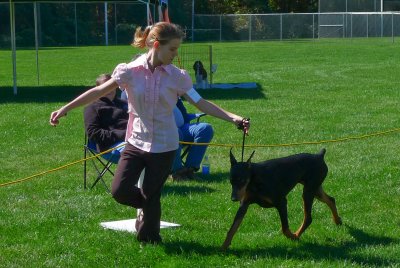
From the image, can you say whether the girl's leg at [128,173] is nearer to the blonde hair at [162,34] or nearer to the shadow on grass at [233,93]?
the blonde hair at [162,34]

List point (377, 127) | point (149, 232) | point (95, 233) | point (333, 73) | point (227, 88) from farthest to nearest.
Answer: point (333, 73) → point (227, 88) → point (377, 127) → point (95, 233) → point (149, 232)

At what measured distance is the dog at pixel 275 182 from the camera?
21.1 ft

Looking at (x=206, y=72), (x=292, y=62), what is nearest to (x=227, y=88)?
(x=206, y=72)

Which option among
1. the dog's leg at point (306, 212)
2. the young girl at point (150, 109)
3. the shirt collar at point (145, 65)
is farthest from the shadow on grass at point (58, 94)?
the shirt collar at point (145, 65)

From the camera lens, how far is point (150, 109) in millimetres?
6488

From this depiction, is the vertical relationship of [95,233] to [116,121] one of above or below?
below

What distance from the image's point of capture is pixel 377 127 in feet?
43.9

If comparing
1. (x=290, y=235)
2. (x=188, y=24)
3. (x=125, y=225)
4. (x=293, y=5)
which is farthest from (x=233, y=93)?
(x=293, y=5)

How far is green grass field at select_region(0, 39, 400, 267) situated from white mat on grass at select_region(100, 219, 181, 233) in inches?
4.0

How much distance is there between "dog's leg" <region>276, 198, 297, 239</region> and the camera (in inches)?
264

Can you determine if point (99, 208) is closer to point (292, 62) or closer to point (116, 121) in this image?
point (116, 121)

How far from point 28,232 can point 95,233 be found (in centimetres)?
59

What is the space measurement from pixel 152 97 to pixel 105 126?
2.84 metres

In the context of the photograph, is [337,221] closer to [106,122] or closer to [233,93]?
[106,122]
